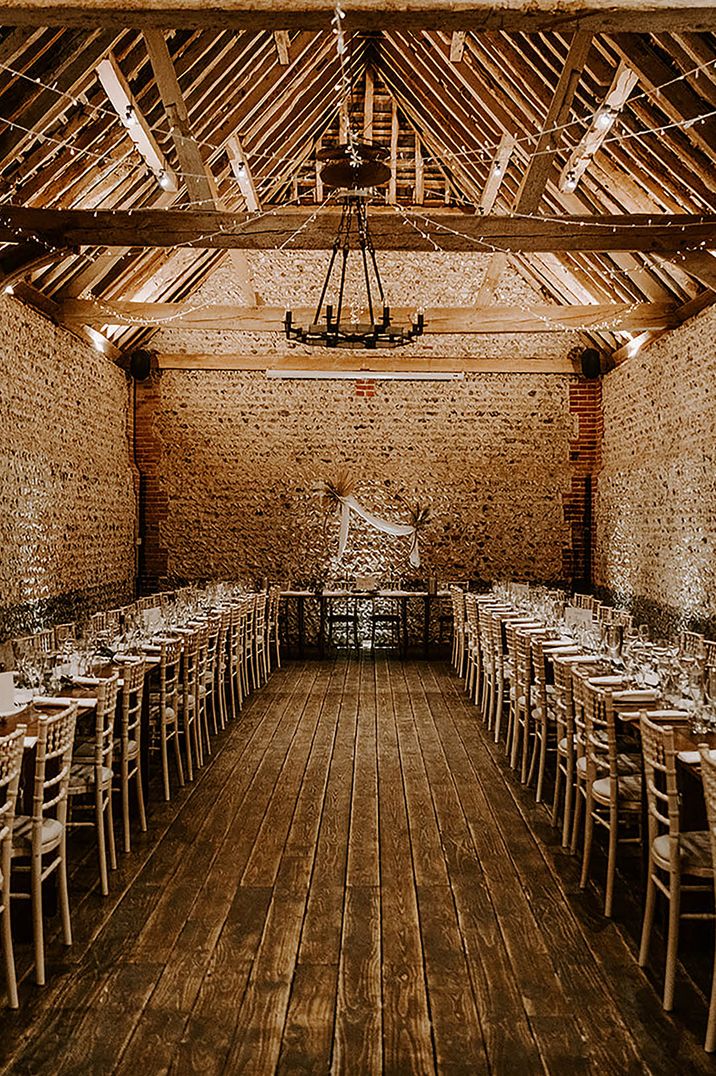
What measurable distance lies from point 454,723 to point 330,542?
18.5 ft

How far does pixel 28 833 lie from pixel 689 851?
2.59 m

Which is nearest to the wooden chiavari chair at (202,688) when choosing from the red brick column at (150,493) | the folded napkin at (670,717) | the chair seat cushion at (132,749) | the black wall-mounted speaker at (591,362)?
the chair seat cushion at (132,749)

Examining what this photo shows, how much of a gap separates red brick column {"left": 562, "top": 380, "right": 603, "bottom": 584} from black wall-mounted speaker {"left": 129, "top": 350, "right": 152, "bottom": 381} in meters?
6.26

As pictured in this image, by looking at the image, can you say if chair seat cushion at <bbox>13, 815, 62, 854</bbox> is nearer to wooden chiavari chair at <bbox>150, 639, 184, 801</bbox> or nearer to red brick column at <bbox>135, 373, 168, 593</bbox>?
wooden chiavari chair at <bbox>150, 639, 184, 801</bbox>

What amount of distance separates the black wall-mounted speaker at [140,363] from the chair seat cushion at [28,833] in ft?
32.4

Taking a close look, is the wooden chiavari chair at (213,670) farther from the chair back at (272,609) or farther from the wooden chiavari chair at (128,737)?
the chair back at (272,609)

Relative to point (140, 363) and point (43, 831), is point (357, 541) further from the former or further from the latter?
point (43, 831)

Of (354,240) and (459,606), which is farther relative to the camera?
(459,606)

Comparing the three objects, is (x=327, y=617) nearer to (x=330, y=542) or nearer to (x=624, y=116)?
(x=330, y=542)

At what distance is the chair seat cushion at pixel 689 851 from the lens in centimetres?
324

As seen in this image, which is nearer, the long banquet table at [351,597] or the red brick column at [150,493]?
the long banquet table at [351,597]

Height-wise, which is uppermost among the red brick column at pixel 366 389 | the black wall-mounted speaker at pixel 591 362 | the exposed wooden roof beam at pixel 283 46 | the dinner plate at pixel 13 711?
the exposed wooden roof beam at pixel 283 46

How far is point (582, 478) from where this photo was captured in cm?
1313

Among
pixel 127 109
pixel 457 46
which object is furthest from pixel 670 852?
pixel 457 46
